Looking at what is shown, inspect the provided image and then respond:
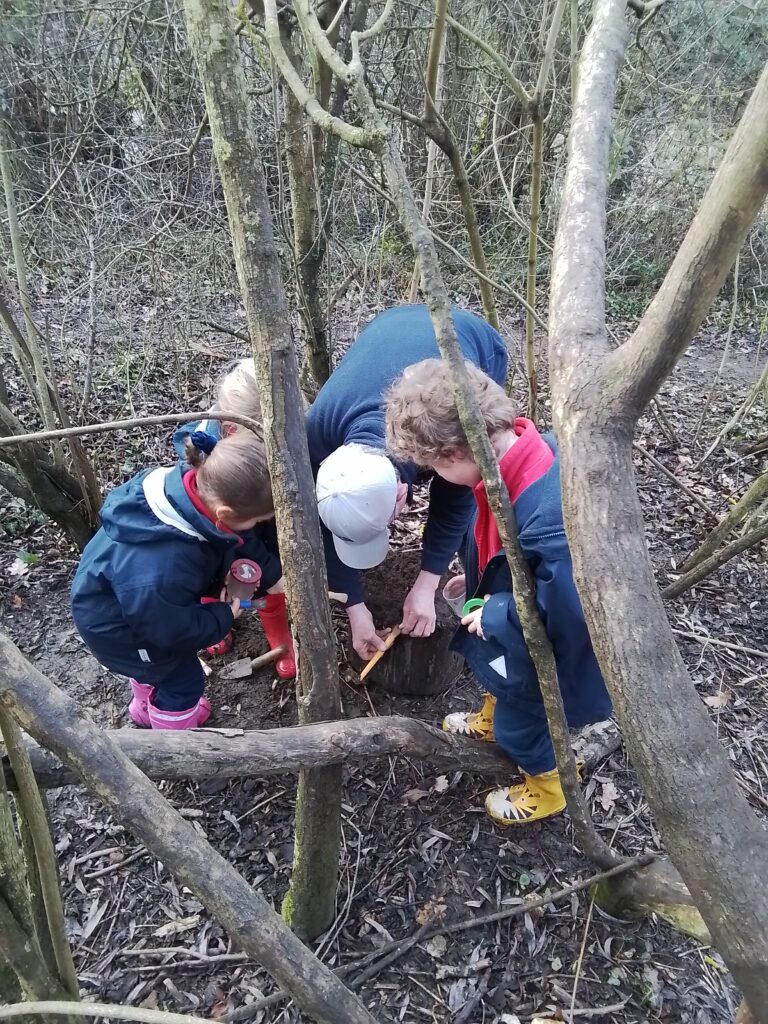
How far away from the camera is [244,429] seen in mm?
2043

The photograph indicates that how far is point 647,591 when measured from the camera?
2.67 ft

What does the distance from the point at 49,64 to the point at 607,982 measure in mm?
5522

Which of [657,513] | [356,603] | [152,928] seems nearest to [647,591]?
[356,603]

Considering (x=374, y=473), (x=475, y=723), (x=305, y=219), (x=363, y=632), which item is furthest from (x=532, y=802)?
(x=305, y=219)

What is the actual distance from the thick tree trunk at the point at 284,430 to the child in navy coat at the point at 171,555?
18.6 inches

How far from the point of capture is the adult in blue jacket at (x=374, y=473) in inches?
72.2

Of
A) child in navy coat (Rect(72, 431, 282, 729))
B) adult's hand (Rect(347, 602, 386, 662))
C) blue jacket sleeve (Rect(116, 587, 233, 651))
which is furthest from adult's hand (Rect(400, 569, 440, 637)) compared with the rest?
blue jacket sleeve (Rect(116, 587, 233, 651))

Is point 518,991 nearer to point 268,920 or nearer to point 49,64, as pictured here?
point 268,920

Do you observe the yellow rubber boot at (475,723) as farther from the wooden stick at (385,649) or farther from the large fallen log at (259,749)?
the large fallen log at (259,749)

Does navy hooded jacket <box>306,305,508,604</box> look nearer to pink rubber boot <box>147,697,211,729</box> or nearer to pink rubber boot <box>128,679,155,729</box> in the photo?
pink rubber boot <box>147,697,211,729</box>

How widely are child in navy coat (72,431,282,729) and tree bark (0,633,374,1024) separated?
1.00 meters

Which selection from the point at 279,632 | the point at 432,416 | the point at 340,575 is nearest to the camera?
the point at 432,416

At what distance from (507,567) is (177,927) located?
1.54m

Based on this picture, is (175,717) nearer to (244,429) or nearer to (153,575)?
(153,575)
